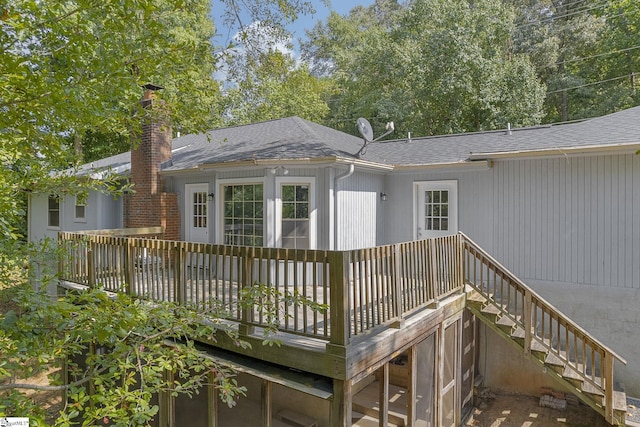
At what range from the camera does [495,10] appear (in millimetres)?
17719

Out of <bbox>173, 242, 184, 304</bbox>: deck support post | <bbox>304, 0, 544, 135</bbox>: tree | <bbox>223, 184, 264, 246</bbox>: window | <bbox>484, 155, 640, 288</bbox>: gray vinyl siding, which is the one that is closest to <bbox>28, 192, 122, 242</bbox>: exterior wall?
<bbox>223, 184, 264, 246</bbox>: window

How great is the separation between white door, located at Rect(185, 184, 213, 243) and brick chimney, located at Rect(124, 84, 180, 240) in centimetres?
35

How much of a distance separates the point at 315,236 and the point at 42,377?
24.5ft

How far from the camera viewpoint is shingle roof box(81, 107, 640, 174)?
7227 mm

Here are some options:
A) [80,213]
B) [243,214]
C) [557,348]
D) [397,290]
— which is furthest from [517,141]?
[80,213]

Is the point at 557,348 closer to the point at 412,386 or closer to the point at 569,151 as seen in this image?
the point at 412,386

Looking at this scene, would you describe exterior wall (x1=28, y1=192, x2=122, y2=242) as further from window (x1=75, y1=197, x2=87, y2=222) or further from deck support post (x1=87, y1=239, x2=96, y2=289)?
deck support post (x1=87, y1=239, x2=96, y2=289)

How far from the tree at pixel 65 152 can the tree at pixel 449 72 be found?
1604cm

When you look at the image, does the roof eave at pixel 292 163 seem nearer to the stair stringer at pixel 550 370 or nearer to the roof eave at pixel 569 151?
the roof eave at pixel 569 151

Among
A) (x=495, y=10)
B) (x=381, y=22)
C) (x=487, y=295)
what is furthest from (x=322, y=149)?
(x=381, y=22)

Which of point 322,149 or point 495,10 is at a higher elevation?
point 495,10

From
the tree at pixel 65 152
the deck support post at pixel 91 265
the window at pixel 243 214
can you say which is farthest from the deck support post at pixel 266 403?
the deck support post at pixel 91 265

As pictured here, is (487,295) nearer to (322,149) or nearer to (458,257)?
(458,257)

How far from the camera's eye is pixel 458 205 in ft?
26.6
